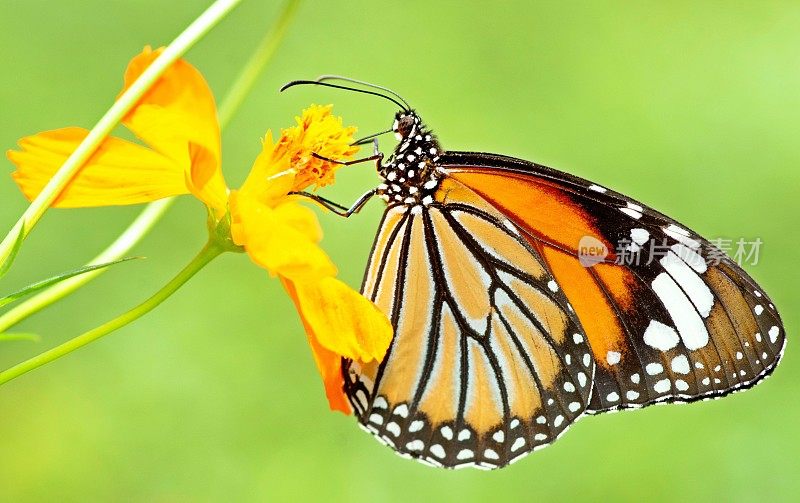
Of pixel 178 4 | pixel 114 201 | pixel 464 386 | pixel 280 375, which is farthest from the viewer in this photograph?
pixel 178 4

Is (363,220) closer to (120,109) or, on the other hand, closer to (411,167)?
(411,167)

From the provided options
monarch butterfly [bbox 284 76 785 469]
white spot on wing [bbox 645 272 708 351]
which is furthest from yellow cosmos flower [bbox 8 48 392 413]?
white spot on wing [bbox 645 272 708 351]

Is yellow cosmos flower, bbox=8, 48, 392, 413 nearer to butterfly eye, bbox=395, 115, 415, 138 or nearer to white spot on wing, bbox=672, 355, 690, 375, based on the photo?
butterfly eye, bbox=395, 115, 415, 138

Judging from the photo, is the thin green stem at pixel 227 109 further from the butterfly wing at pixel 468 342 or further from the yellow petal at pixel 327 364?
the butterfly wing at pixel 468 342

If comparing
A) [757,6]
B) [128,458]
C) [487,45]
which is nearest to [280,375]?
[128,458]

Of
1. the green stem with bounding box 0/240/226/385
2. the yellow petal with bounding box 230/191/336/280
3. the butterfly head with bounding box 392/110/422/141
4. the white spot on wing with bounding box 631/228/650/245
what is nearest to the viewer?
the green stem with bounding box 0/240/226/385

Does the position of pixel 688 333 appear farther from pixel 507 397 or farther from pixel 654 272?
pixel 507 397

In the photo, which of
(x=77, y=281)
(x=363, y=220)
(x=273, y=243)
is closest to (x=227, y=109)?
(x=273, y=243)
